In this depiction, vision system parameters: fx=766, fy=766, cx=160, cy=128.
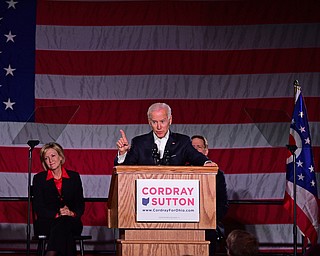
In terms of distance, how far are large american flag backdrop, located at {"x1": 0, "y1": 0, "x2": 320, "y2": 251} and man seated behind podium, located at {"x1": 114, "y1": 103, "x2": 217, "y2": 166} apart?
241 cm

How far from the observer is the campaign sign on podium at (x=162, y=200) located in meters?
4.64

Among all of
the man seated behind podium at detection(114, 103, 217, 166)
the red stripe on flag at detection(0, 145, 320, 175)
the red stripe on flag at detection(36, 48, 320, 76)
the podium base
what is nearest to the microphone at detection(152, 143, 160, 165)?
the man seated behind podium at detection(114, 103, 217, 166)

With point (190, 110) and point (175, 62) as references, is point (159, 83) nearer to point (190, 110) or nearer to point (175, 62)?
point (175, 62)

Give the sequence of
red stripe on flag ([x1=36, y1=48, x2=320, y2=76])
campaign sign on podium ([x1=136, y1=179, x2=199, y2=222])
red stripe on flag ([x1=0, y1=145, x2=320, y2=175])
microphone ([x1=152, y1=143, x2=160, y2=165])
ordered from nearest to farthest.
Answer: campaign sign on podium ([x1=136, y1=179, x2=199, y2=222]), microphone ([x1=152, y1=143, x2=160, y2=165]), red stripe on flag ([x1=0, y1=145, x2=320, y2=175]), red stripe on flag ([x1=36, y1=48, x2=320, y2=76])

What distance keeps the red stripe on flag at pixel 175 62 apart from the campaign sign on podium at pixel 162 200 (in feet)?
10.9

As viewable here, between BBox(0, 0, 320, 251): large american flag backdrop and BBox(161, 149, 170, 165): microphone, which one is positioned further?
BBox(0, 0, 320, 251): large american flag backdrop

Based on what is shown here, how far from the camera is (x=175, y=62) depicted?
783cm

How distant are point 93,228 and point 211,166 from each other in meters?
3.24

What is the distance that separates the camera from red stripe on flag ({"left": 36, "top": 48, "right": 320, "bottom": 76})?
25.5ft

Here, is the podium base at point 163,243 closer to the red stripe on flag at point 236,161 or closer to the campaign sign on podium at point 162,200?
the campaign sign on podium at point 162,200

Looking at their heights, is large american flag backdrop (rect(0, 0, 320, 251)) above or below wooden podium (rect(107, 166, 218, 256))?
above

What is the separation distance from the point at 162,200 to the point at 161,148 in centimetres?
71

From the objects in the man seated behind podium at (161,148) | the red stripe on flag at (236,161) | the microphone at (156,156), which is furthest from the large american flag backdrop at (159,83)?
the microphone at (156,156)

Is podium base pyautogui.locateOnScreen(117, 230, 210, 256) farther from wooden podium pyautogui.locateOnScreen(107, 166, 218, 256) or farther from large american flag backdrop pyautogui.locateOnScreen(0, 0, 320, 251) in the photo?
large american flag backdrop pyautogui.locateOnScreen(0, 0, 320, 251)
